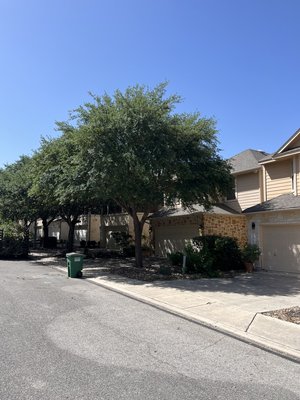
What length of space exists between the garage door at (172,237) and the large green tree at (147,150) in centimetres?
622

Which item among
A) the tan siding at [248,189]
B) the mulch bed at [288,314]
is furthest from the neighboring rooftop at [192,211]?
the mulch bed at [288,314]

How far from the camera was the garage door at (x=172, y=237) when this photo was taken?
24.1 m

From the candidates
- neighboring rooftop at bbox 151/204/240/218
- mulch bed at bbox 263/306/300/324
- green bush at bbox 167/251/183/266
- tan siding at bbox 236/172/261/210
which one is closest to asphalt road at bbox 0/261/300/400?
mulch bed at bbox 263/306/300/324

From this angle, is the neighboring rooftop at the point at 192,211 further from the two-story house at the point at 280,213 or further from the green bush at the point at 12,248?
the green bush at the point at 12,248

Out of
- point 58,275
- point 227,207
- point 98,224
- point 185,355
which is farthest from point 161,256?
point 185,355

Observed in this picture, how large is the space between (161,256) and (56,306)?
17524 mm

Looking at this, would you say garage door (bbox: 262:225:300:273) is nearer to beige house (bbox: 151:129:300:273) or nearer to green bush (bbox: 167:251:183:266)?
beige house (bbox: 151:129:300:273)

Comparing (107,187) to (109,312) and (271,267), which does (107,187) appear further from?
(271,267)

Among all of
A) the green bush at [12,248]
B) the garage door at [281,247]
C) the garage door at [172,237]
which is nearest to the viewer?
the garage door at [281,247]

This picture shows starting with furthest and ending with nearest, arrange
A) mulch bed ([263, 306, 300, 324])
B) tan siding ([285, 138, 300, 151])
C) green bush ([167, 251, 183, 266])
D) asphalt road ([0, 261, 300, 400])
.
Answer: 1. green bush ([167, 251, 183, 266])
2. tan siding ([285, 138, 300, 151])
3. mulch bed ([263, 306, 300, 324])
4. asphalt road ([0, 261, 300, 400])

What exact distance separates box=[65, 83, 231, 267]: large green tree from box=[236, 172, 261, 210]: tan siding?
488cm

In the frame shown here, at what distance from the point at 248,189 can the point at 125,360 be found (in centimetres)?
1833

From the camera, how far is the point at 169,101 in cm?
1755

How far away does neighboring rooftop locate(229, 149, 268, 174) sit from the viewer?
2275 cm
